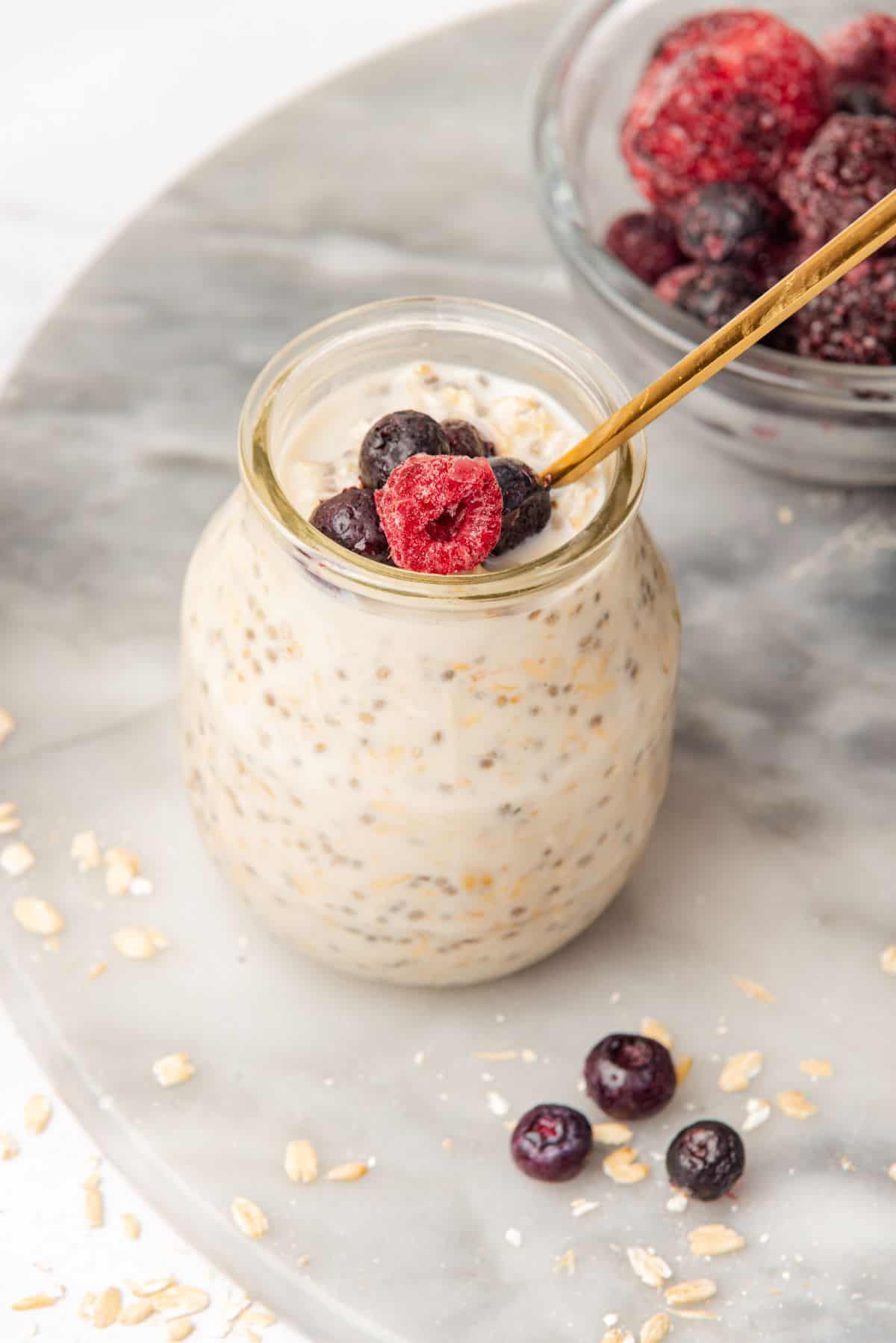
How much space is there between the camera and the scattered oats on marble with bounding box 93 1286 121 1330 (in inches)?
47.4

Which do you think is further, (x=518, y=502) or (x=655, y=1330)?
(x=655, y=1330)

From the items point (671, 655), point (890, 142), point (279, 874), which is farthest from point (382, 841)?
point (890, 142)

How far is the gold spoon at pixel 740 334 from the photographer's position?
2.96ft

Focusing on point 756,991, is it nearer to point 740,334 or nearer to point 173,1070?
point 173,1070

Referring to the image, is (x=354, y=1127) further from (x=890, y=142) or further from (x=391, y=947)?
(x=890, y=142)

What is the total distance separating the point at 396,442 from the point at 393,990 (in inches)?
19.0

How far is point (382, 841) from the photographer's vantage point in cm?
113

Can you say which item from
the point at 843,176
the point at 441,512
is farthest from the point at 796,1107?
the point at 843,176

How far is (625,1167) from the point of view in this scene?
4.04 ft

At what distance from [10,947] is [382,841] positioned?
38 centimetres

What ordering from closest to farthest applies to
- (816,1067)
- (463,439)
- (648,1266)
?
(463,439) → (648,1266) → (816,1067)

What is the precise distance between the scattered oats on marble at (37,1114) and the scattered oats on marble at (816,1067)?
573mm

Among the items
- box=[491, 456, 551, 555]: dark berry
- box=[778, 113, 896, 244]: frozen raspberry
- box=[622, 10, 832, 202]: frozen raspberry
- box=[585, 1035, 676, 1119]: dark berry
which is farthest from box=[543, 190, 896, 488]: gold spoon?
box=[622, 10, 832, 202]: frozen raspberry

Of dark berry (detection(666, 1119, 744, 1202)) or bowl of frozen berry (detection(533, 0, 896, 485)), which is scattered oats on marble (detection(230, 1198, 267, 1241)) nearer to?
dark berry (detection(666, 1119, 744, 1202))
